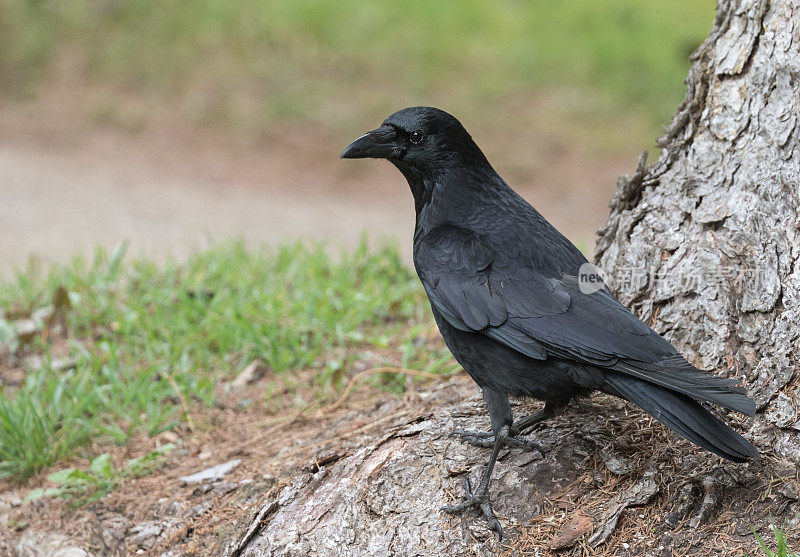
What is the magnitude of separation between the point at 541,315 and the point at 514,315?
0.09 metres

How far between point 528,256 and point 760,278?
77 centimetres

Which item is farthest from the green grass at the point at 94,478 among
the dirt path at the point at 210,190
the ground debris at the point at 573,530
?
the dirt path at the point at 210,190

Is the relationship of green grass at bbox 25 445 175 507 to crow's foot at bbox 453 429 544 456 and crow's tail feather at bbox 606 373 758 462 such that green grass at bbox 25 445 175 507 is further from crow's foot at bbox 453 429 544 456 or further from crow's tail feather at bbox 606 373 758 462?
crow's tail feather at bbox 606 373 758 462

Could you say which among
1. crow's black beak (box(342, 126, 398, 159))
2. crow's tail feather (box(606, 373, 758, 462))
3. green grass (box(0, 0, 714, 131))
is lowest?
crow's tail feather (box(606, 373, 758, 462))

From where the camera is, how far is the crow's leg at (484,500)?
248cm

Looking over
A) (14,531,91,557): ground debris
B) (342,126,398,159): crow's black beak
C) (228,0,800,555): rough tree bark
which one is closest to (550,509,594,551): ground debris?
(228,0,800,555): rough tree bark

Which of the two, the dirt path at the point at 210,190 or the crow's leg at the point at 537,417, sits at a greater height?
the dirt path at the point at 210,190

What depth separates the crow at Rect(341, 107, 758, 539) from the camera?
231 cm

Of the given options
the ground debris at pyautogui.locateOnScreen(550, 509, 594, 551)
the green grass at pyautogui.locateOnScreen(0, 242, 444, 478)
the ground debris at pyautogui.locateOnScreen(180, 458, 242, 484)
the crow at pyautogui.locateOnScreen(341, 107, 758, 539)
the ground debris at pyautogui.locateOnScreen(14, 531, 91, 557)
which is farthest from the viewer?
the green grass at pyautogui.locateOnScreen(0, 242, 444, 478)

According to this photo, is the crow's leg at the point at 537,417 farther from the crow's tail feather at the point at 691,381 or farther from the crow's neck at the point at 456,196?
the crow's neck at the point at 456,196

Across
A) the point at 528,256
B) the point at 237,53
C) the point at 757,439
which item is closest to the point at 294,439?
the point at 528,256

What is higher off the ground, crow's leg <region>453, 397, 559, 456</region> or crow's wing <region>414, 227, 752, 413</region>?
crow's wing <region>414, 227, 752, 413</region>

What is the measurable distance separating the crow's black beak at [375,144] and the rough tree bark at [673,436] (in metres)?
0.97

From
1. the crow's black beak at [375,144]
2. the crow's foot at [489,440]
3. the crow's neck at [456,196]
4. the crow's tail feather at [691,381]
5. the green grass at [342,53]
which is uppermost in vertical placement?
the green grass at [342,53]
